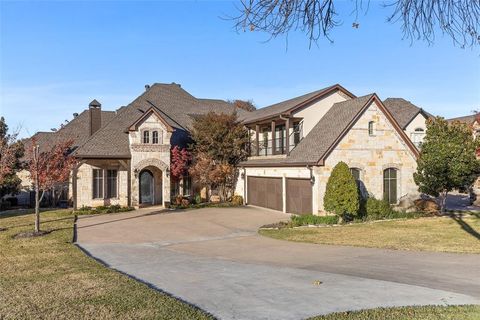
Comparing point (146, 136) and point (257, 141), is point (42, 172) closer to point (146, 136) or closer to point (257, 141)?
point (146, 136)

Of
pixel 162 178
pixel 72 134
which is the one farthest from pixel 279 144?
pixel 72 134

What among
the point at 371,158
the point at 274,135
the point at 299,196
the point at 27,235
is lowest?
the point at 27,235

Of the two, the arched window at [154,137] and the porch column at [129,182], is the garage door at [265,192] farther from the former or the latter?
the porch column at [129,182]

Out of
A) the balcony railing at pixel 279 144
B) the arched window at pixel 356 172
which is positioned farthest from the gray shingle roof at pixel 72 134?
the arched window at pixel 356 172

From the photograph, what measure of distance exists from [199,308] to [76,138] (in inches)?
1103

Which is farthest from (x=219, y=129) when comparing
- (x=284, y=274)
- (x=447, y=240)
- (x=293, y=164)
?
(x=284, y=274)

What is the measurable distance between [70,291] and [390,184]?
65.8ft

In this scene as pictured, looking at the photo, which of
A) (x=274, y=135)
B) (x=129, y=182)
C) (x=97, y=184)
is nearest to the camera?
(x=274, y=135)

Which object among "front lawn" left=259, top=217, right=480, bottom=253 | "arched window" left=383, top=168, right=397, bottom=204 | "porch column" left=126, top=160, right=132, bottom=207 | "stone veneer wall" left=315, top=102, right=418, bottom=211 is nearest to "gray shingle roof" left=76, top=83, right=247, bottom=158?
"porch column" left=126, top=160, right=132, bottom=207

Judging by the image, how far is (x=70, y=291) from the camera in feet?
28.5

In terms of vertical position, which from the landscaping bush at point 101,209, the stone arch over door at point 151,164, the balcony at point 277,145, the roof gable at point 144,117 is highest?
the roof gable at point 144,117

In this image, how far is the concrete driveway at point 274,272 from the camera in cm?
808

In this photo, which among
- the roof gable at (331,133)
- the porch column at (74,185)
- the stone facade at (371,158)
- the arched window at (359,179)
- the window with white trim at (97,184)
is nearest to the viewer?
the stone facade at (371,158)

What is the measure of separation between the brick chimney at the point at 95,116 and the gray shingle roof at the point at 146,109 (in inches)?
53.5
